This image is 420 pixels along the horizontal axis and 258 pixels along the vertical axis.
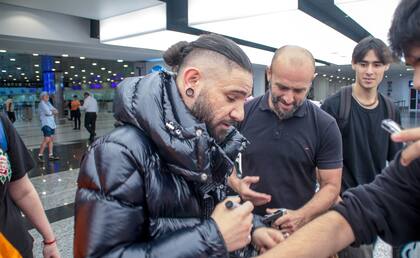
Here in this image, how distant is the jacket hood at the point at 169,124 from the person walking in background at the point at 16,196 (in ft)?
2.23

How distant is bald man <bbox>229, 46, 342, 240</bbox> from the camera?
1.83 metres

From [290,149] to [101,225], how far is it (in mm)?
1227

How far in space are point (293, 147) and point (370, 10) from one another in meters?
5.88

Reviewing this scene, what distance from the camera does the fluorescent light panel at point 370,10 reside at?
5941mm

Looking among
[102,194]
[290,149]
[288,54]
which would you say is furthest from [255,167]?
[102,194]

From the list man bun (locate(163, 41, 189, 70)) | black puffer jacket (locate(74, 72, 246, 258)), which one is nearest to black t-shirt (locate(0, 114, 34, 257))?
black puffer jacket (locate(74, 72, 246, 258))

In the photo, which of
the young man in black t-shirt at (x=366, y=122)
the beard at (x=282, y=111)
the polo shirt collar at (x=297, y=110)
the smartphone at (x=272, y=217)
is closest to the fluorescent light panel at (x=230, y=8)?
the young man in black t-shirt at (x=366, y=122)

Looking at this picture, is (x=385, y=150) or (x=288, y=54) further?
(x=385, y=150)

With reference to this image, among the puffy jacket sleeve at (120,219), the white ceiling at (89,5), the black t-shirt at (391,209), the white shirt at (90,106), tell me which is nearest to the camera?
the puffy jacket sleeve at (120,219)

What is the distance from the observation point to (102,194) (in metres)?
0.88

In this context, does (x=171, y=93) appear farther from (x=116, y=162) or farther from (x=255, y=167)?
(x=255, y=167)

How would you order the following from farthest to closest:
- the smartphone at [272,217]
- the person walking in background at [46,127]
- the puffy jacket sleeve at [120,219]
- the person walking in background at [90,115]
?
1. the person walking in background at [90,115]
2. the person walking in background at [46,127]
3. the smartphone at [272,217]
4. the puffy jacket sleeve at [120,219]

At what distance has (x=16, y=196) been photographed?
4.89 ft

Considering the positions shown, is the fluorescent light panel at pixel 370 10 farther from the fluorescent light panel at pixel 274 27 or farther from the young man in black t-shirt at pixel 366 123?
the young man in black t-shirt at pixel 366 123
